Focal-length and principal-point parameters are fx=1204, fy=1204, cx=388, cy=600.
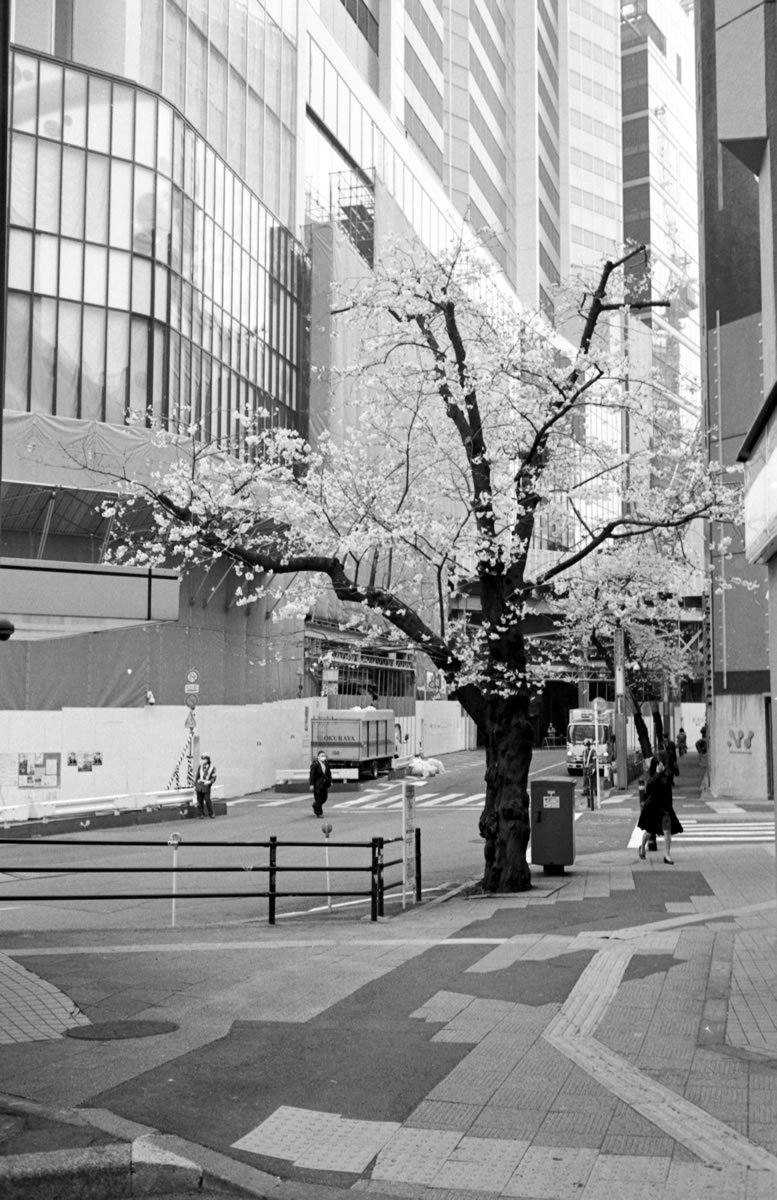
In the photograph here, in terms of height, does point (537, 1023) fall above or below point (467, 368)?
below

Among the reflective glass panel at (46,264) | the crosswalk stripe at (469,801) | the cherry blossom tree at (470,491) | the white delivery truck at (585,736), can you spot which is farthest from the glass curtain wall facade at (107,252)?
the white delivery truck at (585,736)

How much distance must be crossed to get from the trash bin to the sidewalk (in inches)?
205

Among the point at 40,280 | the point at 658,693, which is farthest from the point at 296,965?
the point at 658,693

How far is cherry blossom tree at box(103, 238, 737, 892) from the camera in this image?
53.8 feet

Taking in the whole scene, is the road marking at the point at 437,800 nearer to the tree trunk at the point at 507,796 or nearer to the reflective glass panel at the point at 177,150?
the tree trunk at the point at 507,796

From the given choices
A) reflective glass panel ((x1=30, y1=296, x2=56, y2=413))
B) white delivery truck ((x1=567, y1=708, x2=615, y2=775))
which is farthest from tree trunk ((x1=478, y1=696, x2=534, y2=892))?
white delivery truck ((x1=567, y1=708, x2=615, y2=775))

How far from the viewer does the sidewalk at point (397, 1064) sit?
559 cm

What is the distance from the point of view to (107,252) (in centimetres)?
3766

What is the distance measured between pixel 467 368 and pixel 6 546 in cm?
1935

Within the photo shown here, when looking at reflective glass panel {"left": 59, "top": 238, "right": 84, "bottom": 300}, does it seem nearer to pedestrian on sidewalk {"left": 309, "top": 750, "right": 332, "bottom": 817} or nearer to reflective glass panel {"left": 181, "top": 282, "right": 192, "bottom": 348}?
reflective glass panel {"left": 181, "top": 282, "right": 192, "bottom": 348}

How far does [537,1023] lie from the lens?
27.3ft

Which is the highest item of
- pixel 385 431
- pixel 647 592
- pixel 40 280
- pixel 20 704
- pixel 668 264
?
pixel 668 264

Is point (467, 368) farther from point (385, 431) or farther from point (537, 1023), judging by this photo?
point (537, 1023)

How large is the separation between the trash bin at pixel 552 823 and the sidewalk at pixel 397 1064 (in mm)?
5215
